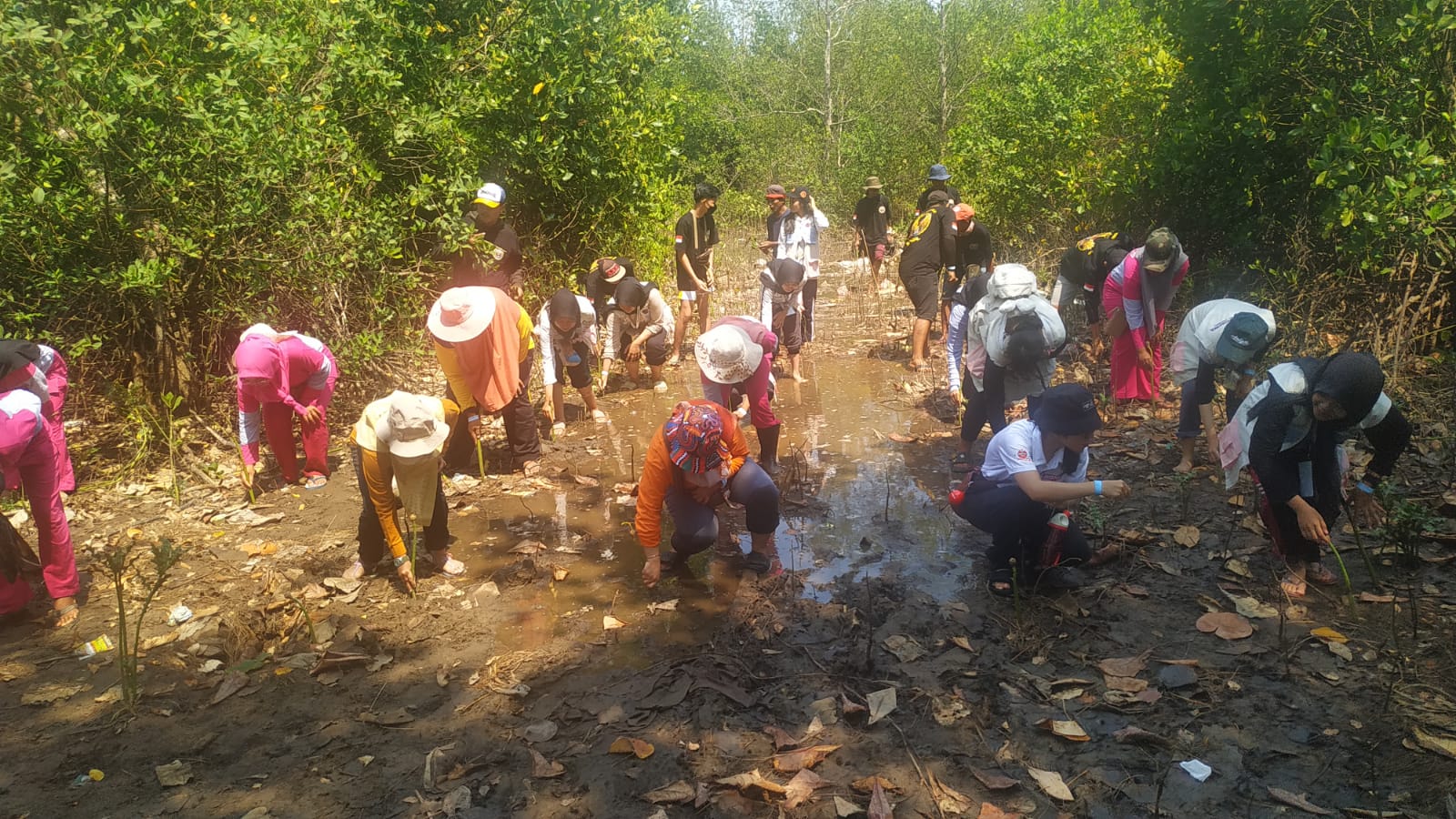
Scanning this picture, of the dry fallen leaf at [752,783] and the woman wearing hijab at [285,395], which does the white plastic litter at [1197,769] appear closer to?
the dry fallen leaf at [752,783]

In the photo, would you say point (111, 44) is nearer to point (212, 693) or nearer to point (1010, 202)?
point (212, 693)

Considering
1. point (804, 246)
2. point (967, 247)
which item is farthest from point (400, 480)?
point (967, 247)

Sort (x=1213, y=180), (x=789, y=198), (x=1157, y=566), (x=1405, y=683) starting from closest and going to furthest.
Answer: (x=1405, y=683) → (x=1157, y=566) → (x=1213, y=180) → (x=789, y=198)

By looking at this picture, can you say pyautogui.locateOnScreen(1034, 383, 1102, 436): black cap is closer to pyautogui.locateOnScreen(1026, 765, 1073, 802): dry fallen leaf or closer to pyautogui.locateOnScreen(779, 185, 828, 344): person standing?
pyautogui.locateOnScreen(1026, 765, 1073, 802): dry fallen leaf

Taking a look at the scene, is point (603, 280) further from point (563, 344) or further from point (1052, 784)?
point (1052, 784)

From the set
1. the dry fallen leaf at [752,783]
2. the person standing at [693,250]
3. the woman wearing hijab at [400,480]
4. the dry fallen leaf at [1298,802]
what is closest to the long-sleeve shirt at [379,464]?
the woman wearing hijab at [400,480]

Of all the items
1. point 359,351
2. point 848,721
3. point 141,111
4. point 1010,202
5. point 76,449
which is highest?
point 141,111

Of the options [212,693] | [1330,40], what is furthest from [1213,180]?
[212,693]

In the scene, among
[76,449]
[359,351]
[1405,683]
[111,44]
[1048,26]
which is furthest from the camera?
[1048,26]

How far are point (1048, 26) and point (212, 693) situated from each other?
1206 centimetres

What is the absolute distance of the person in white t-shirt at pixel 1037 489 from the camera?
4.13m

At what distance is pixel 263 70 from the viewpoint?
665 cm

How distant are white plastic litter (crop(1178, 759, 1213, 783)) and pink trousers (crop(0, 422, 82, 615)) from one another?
549 centimetres

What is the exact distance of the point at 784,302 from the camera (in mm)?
8281
